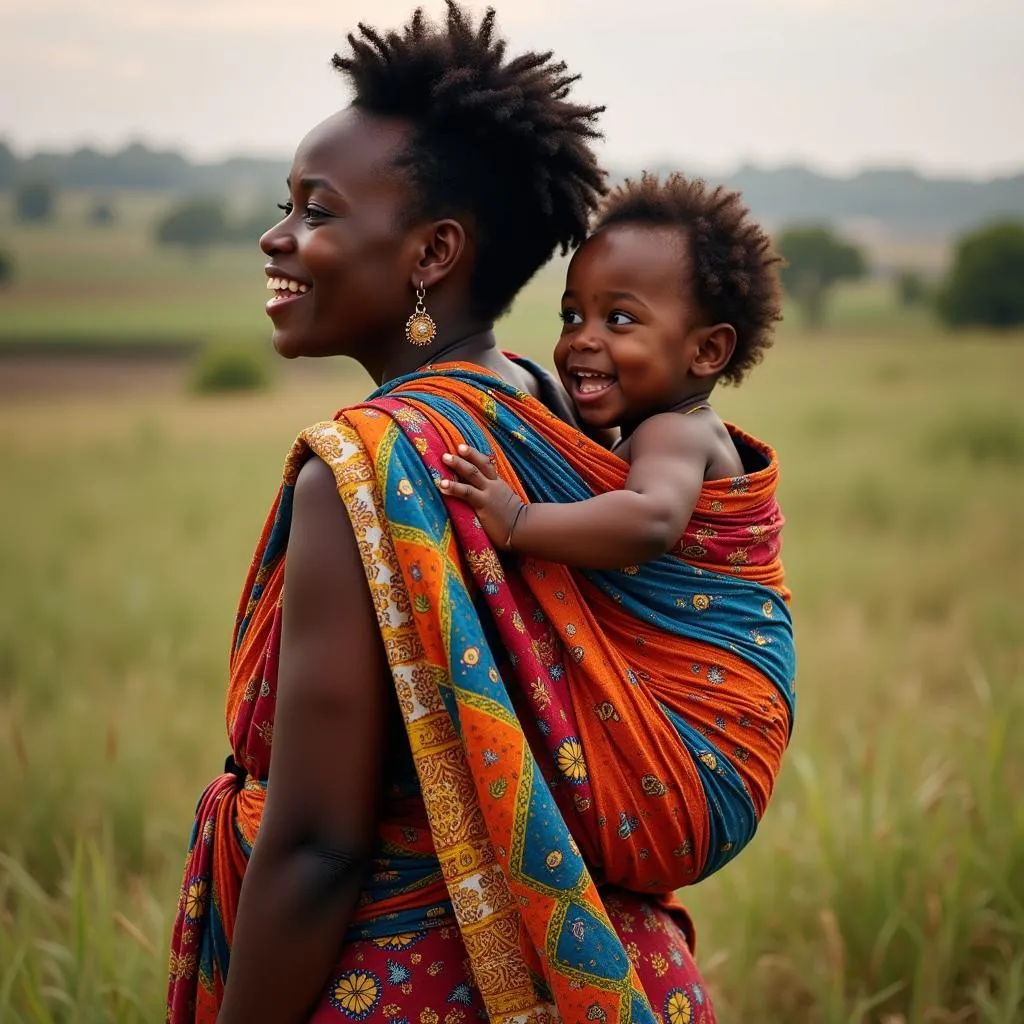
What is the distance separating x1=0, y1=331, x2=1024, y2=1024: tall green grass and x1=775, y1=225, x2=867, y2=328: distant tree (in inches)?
128

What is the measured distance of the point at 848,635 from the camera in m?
6.52

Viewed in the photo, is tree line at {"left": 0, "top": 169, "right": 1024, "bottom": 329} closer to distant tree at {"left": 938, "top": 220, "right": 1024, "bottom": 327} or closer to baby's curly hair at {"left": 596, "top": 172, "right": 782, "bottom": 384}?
distant tree at {"left": 938, "top": 220, "right": 1024, "bottom": 327}

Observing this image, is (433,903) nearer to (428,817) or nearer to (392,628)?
(428,817)

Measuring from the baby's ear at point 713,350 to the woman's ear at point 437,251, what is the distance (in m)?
0.42

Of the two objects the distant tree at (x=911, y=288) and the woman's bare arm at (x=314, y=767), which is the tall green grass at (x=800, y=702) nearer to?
the woman's bare arm at (x=314, y=767)

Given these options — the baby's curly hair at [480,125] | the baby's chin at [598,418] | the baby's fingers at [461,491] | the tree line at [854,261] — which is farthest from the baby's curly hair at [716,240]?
the tree line at [854,261]

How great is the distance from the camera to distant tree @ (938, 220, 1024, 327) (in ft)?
50.2

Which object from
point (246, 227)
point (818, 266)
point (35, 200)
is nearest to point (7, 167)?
point (35, 200)

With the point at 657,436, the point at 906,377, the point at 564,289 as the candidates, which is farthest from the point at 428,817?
the point at 906,377

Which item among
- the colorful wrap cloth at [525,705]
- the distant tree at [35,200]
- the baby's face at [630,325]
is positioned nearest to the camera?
the colorful wrap cloth at [525,705]

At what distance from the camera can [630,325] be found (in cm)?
188

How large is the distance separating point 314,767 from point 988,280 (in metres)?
15.8

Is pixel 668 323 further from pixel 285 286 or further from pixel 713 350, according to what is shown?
pixel 285 286

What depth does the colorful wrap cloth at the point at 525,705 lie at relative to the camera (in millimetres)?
1546
